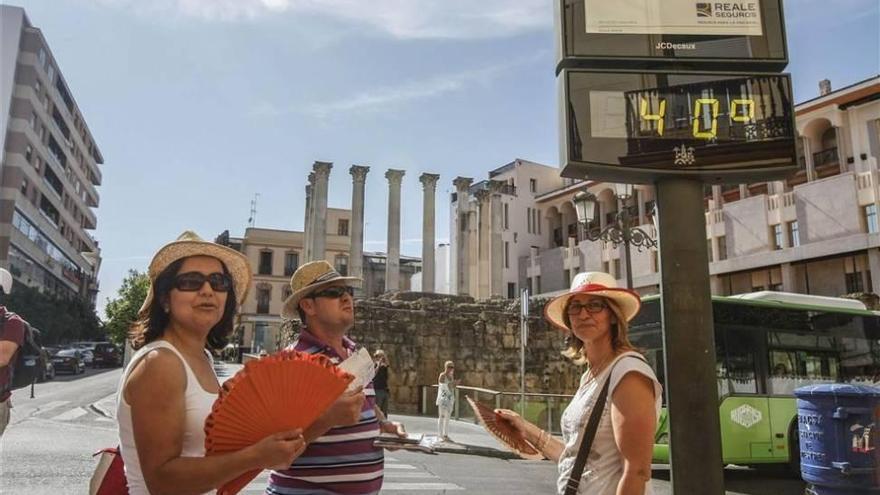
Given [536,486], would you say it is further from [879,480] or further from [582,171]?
[582,171]

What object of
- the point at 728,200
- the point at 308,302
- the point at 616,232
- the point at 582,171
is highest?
the point at 728,200

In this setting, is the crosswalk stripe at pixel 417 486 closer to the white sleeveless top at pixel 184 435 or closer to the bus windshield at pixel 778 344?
the bus windshield at pixel 778 344

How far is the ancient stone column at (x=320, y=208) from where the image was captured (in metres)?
36.8

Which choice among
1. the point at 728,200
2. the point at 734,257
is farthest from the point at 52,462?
the point at 728,200

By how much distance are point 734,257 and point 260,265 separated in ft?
152

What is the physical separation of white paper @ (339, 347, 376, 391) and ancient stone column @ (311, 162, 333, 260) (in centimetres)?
3493

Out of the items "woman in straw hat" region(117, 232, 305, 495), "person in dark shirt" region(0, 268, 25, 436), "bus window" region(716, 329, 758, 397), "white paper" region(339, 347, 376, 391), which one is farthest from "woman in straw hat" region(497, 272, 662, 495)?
"bus window" region(716, 329, 758, 397)

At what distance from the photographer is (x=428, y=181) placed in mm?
40969

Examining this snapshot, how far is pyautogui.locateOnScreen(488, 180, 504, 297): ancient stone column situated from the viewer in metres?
40.0

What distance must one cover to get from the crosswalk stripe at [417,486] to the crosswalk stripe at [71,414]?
34.5ft

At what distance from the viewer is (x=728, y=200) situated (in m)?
38.8

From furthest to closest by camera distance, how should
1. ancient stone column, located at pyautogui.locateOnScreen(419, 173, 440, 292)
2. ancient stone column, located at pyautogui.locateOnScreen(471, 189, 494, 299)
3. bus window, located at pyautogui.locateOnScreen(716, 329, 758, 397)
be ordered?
ancient stone column, located at pyautogui.locateOnScreen(471, 189, 494, 299) < ancient stone column, located at pyautogui.locateOnScreen(419, 173, 440, 292) < bus window, located at pyautogui.locateOnScreen(716, 329, 758, 397)

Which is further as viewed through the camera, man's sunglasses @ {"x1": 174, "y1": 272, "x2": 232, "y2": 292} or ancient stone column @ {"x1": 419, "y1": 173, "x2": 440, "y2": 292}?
ancient stone column @ {"x1": 419, "y1": 173, "x2": 440, "y2": 292}

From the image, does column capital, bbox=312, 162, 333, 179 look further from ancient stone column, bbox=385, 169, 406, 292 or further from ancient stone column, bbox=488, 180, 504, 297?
ancient stone column, bbox=488, 180, 504, 297
